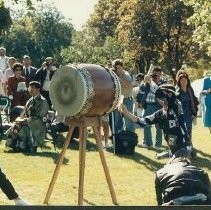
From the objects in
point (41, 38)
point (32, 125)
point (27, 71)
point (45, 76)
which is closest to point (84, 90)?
point (32, 125)

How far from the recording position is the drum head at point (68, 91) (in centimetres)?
822

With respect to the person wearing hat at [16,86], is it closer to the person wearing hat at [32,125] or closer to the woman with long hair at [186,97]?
the person wearing hat at [32,125]

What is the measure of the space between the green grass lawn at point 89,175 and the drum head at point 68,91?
1453 mm

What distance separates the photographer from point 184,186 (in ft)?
20.4

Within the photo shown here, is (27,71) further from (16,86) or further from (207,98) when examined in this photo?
(207,98)

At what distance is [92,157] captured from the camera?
13.5 metres

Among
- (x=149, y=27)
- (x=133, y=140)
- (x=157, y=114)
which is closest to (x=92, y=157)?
(x=133, y=140)

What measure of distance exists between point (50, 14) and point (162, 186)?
77114mm

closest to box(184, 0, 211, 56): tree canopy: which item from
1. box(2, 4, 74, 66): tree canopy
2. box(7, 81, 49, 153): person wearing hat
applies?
box(7, 81, 49, 153): person wearing hat

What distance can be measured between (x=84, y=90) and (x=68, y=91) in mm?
381

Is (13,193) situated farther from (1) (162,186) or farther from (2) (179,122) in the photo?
(2) (179,122)

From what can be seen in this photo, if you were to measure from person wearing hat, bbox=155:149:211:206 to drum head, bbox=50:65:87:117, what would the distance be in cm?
198

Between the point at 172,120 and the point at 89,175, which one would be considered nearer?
Answer: the point at 172,120

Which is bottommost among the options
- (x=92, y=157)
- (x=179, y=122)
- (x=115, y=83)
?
(x=92, y=157)
